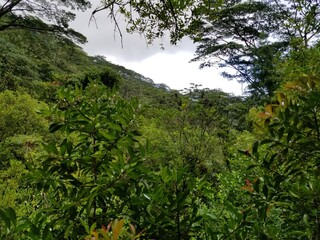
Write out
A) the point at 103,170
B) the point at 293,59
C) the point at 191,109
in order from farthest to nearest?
the point at 191,109
the point at 293,59
the point at 103,170

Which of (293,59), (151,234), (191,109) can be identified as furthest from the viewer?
(191,109)

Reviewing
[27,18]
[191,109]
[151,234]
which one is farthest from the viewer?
[191,109]

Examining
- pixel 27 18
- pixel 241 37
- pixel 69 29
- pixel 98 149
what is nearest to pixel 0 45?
A: pixel 27 18

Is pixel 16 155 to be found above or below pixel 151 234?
below

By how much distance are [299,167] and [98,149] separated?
2.60 feet

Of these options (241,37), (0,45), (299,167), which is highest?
(241,37)

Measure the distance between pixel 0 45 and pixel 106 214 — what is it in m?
8.34

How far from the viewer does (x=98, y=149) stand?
4.56 ft

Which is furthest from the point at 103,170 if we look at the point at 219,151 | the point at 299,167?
the point at 219,151

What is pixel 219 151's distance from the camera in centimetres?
961

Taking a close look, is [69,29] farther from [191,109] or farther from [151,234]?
[151,234]

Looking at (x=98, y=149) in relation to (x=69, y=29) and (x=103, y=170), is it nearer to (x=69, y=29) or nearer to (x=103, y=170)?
(x=103, y=170)

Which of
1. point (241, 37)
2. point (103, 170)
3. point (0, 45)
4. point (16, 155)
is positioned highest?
point (241, 37)

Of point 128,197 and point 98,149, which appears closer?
point 128,197
